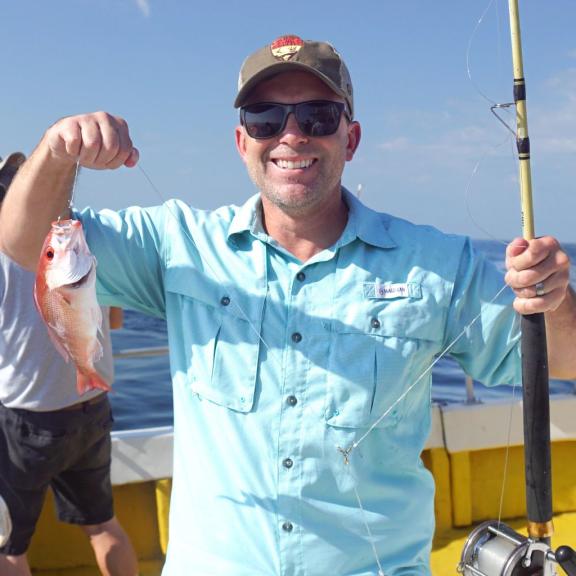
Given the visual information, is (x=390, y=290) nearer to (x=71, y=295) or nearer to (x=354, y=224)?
(x=354, y=224)

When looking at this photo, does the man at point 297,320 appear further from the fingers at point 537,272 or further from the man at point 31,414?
the man at point 31,414

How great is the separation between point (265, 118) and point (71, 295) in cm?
82

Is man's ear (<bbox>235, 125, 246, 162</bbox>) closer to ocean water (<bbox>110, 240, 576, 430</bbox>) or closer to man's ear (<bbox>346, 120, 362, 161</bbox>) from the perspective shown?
man's ear (<bbox>346, 120, 362, 161</bbox>)

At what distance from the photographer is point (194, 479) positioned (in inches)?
89.4

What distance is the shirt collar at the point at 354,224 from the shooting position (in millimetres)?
2398

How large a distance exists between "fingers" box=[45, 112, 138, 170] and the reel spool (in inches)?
57.8

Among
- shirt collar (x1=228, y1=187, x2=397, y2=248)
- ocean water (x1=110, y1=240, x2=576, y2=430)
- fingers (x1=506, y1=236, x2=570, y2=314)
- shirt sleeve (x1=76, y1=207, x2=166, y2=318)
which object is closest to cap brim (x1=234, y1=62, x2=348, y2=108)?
shirt collar (x1=228, y1=187, x2=397, y2=248)

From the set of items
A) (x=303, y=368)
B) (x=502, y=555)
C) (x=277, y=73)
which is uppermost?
(x=277, y=73)

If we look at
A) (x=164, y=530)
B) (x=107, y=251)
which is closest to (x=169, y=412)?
(x=164, y=530)

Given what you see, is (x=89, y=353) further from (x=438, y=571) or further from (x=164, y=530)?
(x=438, y=571)

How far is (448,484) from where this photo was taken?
4.43 m

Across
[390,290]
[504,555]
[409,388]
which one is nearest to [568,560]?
[504,555]

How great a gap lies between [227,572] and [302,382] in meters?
0.59

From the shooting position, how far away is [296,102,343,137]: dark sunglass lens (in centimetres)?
236
